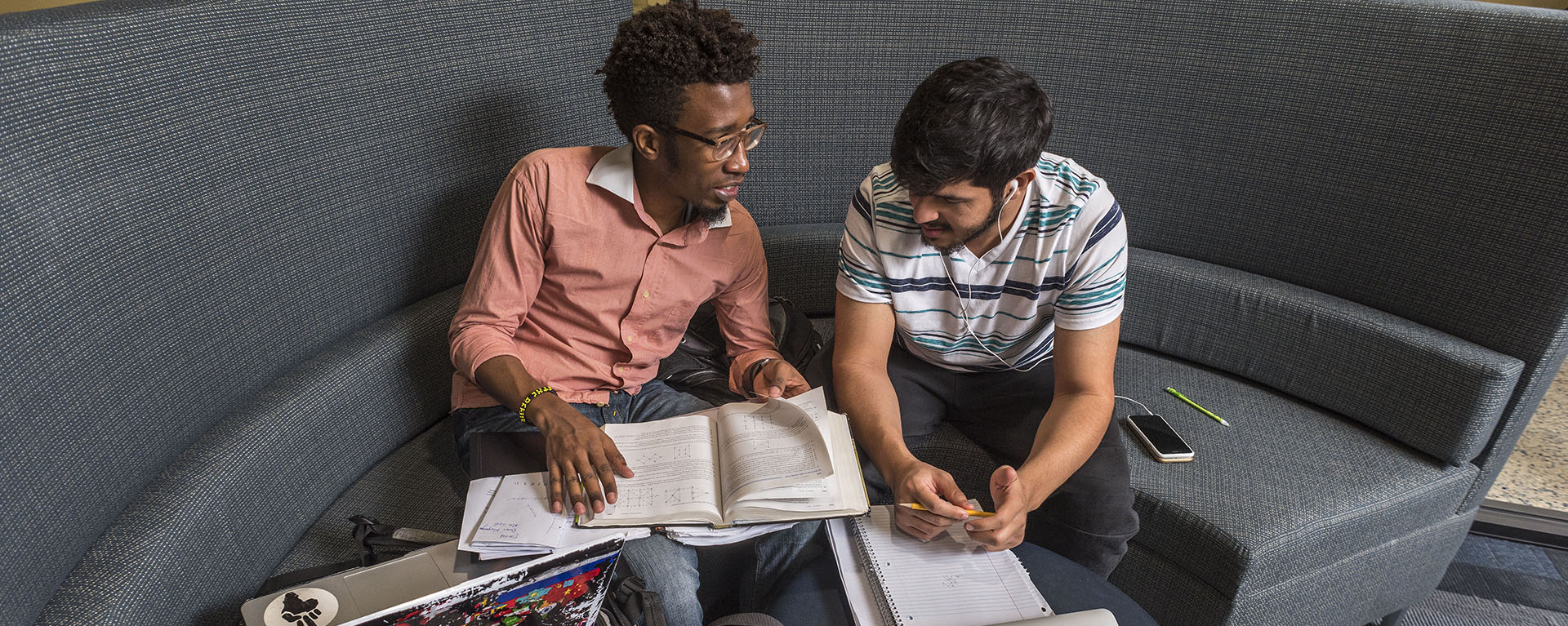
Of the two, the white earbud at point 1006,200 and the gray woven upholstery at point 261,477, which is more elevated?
the white earbud at point 1006,200

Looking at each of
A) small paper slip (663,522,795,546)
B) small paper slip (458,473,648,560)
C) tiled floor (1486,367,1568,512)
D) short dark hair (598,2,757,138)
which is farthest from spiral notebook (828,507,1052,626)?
tiled floor (1486,367,1568,512)

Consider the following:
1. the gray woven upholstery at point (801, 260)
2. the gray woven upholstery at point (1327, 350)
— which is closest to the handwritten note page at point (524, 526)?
the gray woven upholstery at point (801, 260)

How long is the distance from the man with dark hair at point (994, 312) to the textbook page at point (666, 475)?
1.01 feet

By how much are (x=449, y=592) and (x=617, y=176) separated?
2.97 ft

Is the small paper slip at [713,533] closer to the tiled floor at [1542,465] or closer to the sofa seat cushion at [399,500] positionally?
the sofa seat cushion at [399,500]

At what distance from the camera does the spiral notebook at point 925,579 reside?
126 cm

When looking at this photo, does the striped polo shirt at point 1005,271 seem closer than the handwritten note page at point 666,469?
No

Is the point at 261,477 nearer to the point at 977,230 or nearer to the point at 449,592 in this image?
the point at 449,592

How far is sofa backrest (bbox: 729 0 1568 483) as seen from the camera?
184cm

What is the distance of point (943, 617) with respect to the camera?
1258 millimetres

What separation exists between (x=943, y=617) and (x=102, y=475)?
48.3 inches

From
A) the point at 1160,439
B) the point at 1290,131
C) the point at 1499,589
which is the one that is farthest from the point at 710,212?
the point at 1499,589

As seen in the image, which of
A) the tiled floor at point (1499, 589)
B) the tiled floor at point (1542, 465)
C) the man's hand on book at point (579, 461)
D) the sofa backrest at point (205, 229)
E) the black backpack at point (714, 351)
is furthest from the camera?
the tiled floor at point (1542, 465)

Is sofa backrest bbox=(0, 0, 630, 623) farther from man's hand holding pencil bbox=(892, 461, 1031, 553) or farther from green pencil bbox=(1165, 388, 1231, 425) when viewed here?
green pencil bbox=(1165, 388, 1231, 425)
